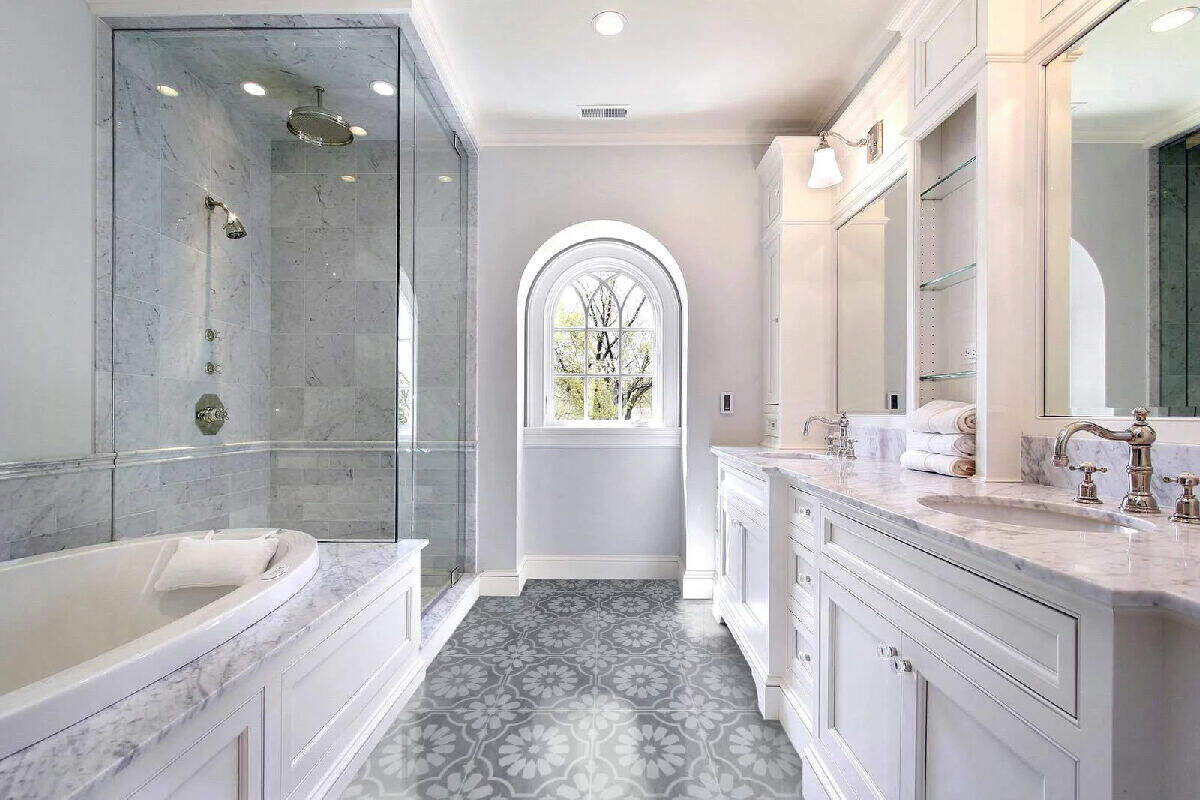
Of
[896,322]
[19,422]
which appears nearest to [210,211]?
[19,422]

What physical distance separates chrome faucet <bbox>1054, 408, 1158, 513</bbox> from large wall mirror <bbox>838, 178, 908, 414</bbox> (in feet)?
3.00

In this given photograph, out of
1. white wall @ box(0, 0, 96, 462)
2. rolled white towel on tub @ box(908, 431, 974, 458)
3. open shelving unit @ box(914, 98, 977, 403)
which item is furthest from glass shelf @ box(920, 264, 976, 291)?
white wall @ box(0, 0, 96, 462)

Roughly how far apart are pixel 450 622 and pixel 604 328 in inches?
77.0

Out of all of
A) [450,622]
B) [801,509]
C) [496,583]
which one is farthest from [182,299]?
[801,509]

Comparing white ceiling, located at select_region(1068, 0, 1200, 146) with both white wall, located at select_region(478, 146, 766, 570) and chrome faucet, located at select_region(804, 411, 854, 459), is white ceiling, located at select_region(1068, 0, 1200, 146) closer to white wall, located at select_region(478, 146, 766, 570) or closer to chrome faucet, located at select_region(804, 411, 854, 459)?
chrome faucet, located at select_region(804, 411, 854, 459)

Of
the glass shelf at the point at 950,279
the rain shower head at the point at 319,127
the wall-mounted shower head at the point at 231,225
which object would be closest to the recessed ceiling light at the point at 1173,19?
the glass shelf at the point at 950,279

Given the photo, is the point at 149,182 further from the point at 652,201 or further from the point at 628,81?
the point at 652,201

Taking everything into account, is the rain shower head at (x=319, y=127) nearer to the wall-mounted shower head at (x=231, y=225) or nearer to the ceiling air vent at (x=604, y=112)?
the wall-mounted shower head at (x=231, y=225)

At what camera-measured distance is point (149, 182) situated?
83.6 inches

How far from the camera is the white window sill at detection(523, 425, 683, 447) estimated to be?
3236mm

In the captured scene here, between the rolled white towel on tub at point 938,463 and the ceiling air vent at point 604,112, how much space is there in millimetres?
2134

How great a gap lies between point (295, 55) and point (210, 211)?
849 millimetres

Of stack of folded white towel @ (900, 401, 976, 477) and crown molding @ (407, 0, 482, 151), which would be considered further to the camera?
crown molding @ (407, 0, 482, 151)

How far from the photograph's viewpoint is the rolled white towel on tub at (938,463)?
4.82 ft
